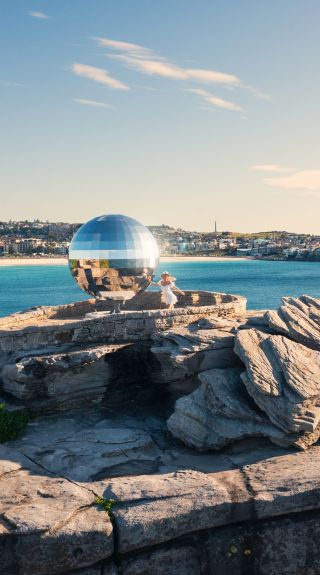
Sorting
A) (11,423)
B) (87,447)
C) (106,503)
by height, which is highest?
→ (11,423)

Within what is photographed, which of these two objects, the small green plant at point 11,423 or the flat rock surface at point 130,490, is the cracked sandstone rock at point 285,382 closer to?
the flat rock surface at point 130,490

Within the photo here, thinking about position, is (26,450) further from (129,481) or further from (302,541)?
(302,541)

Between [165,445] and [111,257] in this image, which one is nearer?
[165,445]

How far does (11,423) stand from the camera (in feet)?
41.1

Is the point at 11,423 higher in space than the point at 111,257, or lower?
lower

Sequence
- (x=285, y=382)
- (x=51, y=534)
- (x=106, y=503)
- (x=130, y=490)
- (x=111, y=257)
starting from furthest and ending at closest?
(x=111, y=257) → (x=285, y=382) → (x=130, y=490) → (x=106, y=503) → (x=51, y=534)

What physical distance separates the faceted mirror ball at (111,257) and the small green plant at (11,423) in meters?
5.60

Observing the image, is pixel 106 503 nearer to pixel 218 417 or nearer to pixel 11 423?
pixel 218 417

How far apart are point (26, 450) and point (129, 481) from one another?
2635mm

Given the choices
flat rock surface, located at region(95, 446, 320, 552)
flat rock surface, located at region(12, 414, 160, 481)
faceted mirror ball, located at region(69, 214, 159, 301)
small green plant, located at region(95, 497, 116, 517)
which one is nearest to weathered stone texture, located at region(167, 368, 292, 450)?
flat rock surface, located at region(12, 414, 160, 481)

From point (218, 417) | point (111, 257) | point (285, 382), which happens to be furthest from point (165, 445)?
point (111, 257)

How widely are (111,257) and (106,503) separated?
939 centimetres

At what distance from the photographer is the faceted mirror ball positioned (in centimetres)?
1766

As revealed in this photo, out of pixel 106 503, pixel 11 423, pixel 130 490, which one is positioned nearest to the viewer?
pixel 106 503
